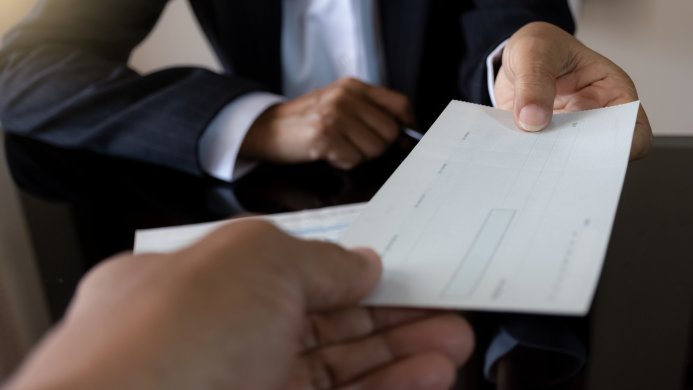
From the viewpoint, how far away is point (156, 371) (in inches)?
9.8

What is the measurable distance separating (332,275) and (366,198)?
228 millimetres

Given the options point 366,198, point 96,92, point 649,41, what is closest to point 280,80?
point 96,92

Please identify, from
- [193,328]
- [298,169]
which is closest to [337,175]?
[298,169]

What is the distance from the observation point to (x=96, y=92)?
0.71 meters

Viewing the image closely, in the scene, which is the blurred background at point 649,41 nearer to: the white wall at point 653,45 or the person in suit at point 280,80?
the white wall at point 653,45

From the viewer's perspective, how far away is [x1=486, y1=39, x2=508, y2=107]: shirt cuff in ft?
2.18

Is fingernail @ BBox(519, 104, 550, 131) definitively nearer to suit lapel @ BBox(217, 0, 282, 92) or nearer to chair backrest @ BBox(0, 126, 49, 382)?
chair backrest @ BBox(0, 126, 49, 382)

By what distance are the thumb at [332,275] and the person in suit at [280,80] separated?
0.73ft

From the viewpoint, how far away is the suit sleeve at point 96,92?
2.20 ft

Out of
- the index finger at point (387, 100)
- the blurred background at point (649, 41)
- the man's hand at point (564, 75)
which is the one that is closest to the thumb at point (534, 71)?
the man's hand at point (564, 75)

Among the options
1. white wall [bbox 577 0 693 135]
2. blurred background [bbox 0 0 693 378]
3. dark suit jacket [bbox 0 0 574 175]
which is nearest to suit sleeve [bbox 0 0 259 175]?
dark suit jacket [bbox 0 0 574 175]

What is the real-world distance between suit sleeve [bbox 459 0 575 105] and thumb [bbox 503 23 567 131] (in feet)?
0.26

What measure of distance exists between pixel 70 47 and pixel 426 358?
0.64 m

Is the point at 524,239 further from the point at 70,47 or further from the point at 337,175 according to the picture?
the point at 70,47
